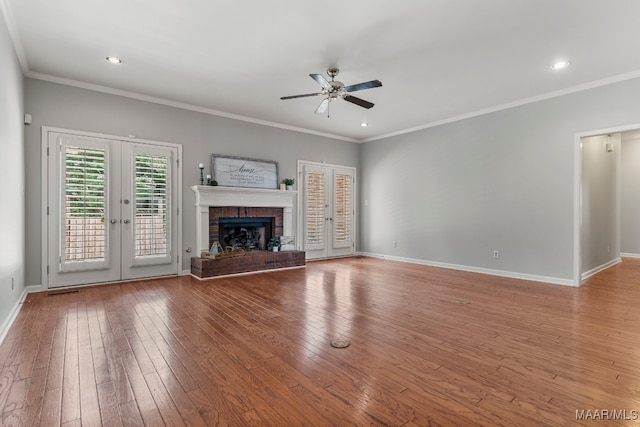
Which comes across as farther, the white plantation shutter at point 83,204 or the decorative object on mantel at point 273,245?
the decorative object on mantel at point 273,245

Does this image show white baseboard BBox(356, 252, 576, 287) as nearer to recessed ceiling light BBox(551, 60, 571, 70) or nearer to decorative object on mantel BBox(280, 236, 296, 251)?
decorative object on mantel BBox(280, 236, 296, 251)

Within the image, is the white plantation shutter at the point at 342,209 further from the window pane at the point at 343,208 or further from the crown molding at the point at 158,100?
the crown molding at the point at 158,100

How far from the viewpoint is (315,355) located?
7.91 feet

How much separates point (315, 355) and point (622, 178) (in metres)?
9.44

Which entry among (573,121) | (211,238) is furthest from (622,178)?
(211,238)

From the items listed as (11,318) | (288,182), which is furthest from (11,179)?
(288,182)

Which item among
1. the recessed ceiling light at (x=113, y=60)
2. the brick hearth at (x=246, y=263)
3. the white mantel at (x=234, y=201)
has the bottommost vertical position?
the brick hearth at (x=246, y=263)

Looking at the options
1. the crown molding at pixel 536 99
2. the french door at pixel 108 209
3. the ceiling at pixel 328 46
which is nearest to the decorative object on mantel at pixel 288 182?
the ceiling at pixel 328 46

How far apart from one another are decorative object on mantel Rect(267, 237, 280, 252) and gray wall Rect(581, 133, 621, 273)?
5.15 meters

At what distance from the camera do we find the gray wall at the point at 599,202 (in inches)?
205

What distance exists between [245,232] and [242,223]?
0.76 ft

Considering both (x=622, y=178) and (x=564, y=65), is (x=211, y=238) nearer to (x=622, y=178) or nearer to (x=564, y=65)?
(x=564, y=65)

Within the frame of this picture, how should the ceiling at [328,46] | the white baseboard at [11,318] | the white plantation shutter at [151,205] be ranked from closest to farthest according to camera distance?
the white baseboard at [11,318] < the ceiling at [328,46] < the white plantation shutter at [151,205]

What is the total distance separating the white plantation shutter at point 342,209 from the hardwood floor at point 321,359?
3.44m
